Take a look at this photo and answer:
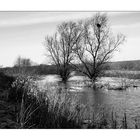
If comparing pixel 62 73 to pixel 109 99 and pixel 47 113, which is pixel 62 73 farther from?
pixel 47 113

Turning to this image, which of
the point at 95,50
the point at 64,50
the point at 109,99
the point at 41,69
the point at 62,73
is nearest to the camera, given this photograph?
the point at 109,99

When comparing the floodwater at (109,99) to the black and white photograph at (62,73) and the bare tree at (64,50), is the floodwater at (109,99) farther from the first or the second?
the bare tree at (64,50)

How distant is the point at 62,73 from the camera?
8.38 meters

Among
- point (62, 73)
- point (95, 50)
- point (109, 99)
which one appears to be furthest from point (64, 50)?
point (109, 99)

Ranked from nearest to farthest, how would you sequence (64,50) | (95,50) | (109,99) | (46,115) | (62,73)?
(46,115) < (109,99) < (64,50) < (62,73) < (95,50)

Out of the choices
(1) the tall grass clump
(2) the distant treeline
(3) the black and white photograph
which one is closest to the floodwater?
(3) the black and white photograph

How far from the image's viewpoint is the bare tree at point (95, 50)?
316 inches

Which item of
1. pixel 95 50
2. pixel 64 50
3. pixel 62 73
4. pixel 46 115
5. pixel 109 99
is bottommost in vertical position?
pixel 46 115

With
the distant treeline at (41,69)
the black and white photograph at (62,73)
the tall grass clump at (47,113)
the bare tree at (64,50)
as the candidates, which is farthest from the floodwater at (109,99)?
the tall grass clump at (47,113)

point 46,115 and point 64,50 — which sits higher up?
point 64,50

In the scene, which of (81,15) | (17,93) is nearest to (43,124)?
(17,93)

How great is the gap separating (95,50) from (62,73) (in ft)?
5.97
